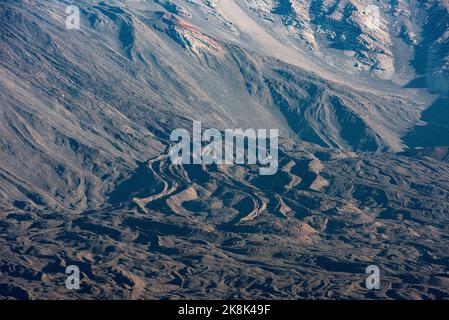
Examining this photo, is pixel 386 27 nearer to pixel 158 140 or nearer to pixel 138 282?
pixel 158 140

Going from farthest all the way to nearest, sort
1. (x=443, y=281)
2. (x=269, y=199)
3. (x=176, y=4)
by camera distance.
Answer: (x=176, y=4)
(x=269, y=199)
(x=443, y=281)

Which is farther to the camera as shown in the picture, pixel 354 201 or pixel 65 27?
pixel 65 27

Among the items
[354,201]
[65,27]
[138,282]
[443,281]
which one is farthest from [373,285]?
[65,27]

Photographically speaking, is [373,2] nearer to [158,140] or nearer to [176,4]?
[176,4]

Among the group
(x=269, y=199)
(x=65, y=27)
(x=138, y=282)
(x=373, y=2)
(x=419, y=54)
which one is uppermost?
(x=373, y=2)

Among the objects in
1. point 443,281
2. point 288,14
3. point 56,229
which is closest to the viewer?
point 443,281

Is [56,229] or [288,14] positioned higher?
[288,14]

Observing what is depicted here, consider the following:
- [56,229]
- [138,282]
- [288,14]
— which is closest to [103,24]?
[288,14]
